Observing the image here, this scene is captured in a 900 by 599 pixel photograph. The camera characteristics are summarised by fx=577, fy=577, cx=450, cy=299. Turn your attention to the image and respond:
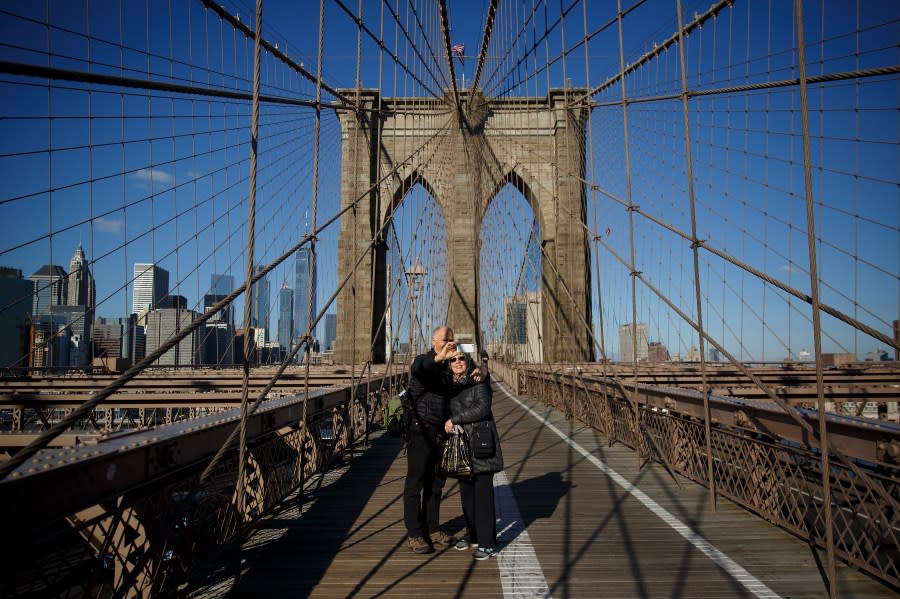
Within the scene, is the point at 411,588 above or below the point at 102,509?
below

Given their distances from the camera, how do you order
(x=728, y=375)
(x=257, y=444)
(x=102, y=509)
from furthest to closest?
1. (x=728, y=375)
2. (x=257, y=444)
3. (x=102, y=509)

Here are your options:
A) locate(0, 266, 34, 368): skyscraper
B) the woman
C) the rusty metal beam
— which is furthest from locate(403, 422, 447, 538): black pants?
locate(0, 266, 34, 368): skyscraper

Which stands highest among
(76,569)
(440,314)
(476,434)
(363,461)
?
(440,314)

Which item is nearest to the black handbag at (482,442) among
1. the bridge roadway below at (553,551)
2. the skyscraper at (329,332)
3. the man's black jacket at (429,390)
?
the man's black jacket at (429,390)

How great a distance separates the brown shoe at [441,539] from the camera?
3.15m

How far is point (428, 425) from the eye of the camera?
3145mm

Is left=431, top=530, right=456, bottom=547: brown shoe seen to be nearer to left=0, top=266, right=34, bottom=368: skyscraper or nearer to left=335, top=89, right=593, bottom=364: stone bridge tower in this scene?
left=335, top=89, right=593, bottom=364: stone bridge tower

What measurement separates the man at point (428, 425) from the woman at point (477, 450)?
73 mm

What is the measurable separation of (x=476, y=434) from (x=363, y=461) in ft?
10.2

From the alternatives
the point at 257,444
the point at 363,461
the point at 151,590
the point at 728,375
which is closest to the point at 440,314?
the point at 728,375

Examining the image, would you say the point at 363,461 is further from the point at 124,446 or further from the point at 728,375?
A: the point at 728,375

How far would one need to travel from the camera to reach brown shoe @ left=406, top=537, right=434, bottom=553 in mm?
3021

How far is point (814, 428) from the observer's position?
2.96 metres

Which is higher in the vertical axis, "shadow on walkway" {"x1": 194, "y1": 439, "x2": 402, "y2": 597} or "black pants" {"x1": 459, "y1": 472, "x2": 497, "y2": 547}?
"black pants" {"x1": 459, "y1": 472, "x2": 497, "y2": 547}
